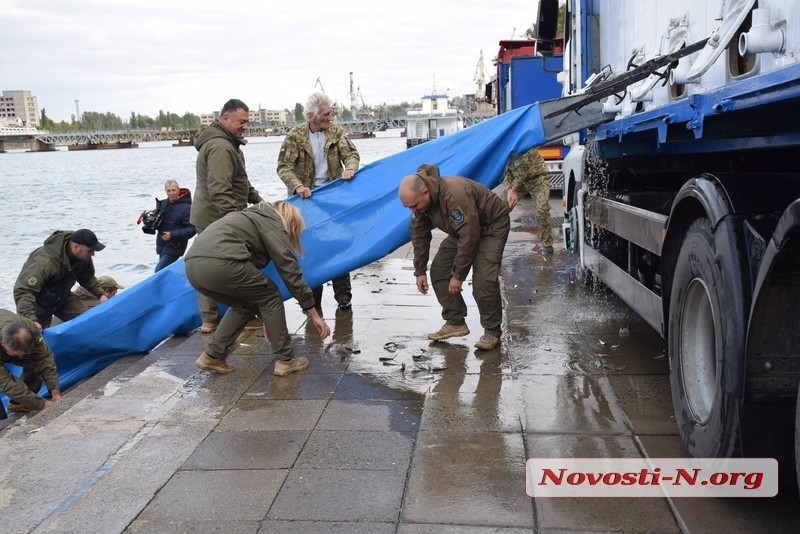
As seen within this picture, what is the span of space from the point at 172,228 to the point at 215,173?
3739mm

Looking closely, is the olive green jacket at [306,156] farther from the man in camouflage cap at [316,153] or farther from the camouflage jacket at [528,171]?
the camouflage jacket at [528,171]

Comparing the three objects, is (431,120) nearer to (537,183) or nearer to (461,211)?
(537,183)

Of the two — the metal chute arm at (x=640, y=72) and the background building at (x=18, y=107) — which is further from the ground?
the background building at (x=18, y=107)

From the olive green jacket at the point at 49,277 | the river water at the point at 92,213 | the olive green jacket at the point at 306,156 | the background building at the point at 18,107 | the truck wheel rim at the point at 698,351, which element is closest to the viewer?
the truck wheel rim at the point at 698,351

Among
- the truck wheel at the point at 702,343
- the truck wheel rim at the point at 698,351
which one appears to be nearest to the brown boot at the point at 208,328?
the truck wheel at the point at 702,343

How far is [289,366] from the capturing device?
19.1 ft

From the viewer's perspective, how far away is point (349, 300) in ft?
26.0

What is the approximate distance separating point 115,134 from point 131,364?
5208 inches

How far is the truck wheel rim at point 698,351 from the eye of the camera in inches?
145

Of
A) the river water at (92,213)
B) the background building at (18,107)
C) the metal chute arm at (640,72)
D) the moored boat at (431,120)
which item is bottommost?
the river water at (92,213)

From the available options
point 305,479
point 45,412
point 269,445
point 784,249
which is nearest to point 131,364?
point 45,412

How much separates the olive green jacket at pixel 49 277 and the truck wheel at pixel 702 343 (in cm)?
586

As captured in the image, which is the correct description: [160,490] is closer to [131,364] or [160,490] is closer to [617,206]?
[131,364]

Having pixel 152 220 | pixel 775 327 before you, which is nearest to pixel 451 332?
pixel 775 327
